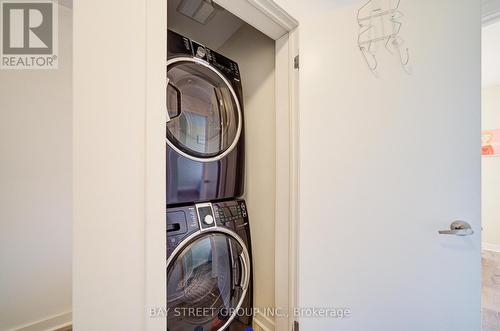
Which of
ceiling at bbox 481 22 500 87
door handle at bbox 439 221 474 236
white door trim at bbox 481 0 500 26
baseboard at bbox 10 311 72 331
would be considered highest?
ceiling at bbox 481 22 500 87

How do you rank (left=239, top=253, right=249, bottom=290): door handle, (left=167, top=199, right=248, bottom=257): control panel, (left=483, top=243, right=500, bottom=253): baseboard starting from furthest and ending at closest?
(left=483, top=243, right=500, bottom=253): baseboard
(left=239, top=253, right=249, bottom=290): door handle
(left=167, top=199, right=248, bottom=257): control panel

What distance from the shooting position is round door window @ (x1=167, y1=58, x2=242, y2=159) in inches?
37.4

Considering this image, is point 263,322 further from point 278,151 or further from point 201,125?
point 201,125

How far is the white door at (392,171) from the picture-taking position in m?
0.78

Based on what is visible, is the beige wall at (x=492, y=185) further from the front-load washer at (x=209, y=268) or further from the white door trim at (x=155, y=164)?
the white door trim at (x=155, y=164)

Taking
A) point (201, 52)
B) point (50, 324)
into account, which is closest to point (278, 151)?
point (201, 52)

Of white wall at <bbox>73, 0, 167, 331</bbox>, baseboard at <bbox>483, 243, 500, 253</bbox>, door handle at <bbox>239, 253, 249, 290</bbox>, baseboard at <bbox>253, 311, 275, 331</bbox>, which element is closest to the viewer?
white wall at <bbox>73, 0, 167, 331</bbox>

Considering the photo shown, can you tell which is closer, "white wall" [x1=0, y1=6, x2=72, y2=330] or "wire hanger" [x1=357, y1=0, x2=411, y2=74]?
"wire hanger" [x1=357, y1=0, x2=411, y2=74]

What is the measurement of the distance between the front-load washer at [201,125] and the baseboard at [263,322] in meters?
0.93

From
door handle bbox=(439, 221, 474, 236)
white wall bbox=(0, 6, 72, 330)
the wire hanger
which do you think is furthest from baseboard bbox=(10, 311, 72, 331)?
the wire hanger

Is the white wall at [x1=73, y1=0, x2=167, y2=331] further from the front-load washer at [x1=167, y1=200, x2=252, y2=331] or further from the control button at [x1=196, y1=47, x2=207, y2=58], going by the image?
the control button at [x1=196, y1=47, x2=207, y2=58]

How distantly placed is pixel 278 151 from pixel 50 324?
6.74 feet

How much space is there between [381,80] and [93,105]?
113 cm

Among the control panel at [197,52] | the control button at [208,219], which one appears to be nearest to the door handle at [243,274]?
the control button at [208,219]
